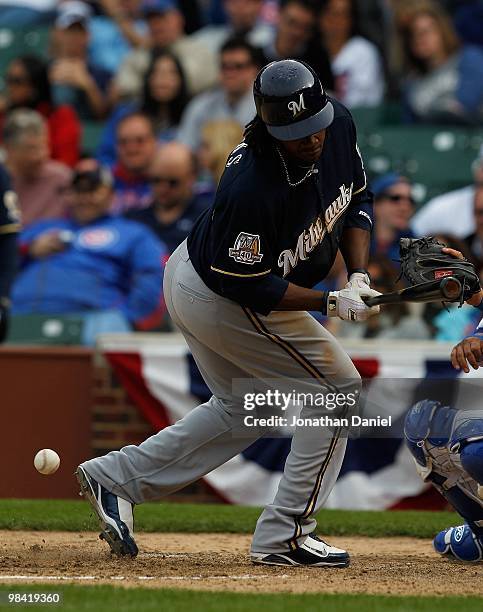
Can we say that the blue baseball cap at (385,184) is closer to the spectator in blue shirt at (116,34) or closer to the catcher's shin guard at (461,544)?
the spectator in blue shirt at (116,34)

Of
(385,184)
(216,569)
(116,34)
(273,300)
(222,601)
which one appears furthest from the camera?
(116,34)

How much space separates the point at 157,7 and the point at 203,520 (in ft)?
24.7

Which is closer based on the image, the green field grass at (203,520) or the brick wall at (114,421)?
the green field grass at (203,520)

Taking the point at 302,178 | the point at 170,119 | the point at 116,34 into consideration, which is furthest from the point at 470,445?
the point at 116,34

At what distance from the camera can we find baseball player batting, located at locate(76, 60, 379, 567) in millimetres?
4914

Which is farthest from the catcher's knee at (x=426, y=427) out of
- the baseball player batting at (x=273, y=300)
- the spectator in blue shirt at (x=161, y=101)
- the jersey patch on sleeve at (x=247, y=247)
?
the spectator in blue shirt at (x=161, y=101)

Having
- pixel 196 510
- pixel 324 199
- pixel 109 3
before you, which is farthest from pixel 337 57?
pixel 324 199

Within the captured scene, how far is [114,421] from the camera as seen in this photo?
840cm

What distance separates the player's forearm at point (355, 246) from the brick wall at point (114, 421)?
10.5 feet

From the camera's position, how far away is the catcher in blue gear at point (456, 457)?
16.7ft

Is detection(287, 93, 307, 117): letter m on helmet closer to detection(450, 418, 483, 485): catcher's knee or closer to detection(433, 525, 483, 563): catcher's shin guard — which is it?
detection(450, 418, 483, 485): catcher's knee

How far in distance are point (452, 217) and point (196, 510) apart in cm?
391

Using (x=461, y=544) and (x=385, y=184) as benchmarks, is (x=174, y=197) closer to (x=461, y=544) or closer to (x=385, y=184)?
(x=385, y=184)

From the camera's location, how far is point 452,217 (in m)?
10.2
